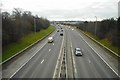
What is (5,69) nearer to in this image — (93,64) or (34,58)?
(34,58)

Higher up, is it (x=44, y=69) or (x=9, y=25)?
(x=9, y=25)

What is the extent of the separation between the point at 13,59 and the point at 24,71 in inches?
292

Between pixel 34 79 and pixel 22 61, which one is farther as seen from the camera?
pixel 22 61

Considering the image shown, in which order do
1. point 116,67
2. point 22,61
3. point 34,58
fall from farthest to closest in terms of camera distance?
point 34,58
point 22,61
point 116,67

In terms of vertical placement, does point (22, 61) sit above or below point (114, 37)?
below

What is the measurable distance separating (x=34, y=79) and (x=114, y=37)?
28032 mm

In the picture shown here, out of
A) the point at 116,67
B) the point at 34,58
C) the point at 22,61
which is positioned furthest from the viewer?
the point at 34,58

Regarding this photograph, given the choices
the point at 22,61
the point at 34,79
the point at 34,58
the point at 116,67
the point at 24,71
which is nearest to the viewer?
the point at 34,79

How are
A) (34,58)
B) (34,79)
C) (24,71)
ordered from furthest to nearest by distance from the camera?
(34,58)
(24,71)
(34,79)

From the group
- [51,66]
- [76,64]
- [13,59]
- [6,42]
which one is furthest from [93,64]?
[6,42]

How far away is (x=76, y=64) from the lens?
31906mm

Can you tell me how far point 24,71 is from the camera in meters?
27.8

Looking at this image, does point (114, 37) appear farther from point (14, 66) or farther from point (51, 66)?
point (14, 66)

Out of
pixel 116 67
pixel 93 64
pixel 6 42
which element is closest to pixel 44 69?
pixel 93 64
